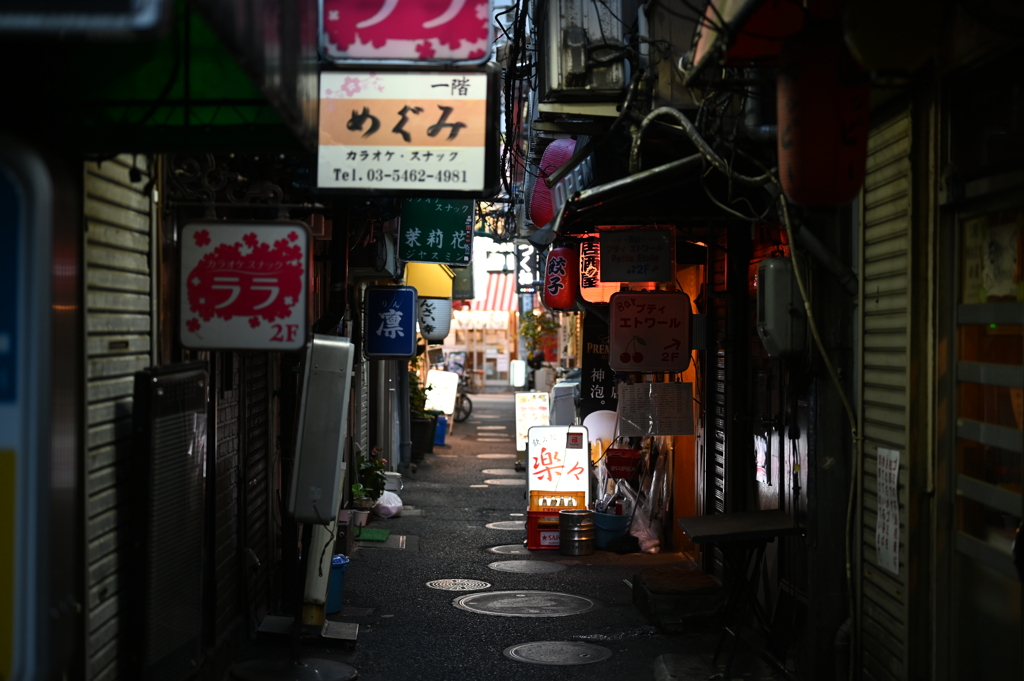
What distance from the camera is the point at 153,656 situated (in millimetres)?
6172

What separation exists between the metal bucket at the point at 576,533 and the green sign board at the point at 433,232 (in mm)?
4330

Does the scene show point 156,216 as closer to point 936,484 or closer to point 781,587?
point 936,484

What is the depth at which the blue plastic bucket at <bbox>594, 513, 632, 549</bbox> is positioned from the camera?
Result: 14.9 metres

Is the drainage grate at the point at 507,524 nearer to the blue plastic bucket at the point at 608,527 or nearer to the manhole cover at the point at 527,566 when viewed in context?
the blue plastic bucket at the point at 608,527

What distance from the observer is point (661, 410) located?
12969 mm

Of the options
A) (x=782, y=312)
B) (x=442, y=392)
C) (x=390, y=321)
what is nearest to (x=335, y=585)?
(x=390, y=321)

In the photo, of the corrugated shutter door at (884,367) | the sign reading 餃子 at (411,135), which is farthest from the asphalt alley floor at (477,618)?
the sign reading 餃子 at (411,135)

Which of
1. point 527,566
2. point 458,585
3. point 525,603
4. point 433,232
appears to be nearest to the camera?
point 525,603

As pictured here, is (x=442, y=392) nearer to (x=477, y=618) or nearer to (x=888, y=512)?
(x=477, y=618)

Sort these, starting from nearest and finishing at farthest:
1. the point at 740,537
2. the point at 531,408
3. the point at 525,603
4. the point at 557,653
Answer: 1. the point at 740,537
2. the point at 557,653
3. the point at 525,603
4. the point at 531,408

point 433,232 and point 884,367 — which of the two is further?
point 433,232

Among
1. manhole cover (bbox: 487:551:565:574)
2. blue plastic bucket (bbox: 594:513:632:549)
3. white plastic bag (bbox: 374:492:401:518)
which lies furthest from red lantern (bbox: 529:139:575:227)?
white plastic bag (bbox: 374:492:401:518)

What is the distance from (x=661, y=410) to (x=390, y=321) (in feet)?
15.0

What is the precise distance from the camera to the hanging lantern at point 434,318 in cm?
1962
